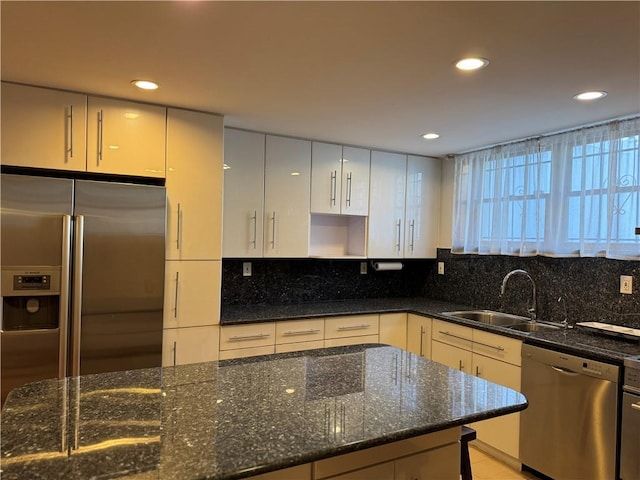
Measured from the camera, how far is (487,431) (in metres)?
3.07

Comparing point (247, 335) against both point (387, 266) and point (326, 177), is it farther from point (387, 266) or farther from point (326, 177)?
point (387, 266)

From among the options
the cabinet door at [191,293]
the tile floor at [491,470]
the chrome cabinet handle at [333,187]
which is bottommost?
the tile floor at [491,470]

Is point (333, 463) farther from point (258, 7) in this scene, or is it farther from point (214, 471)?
point (258, 7)

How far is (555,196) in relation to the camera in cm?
318

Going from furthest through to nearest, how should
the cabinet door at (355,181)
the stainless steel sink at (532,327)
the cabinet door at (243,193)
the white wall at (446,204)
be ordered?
the white wall at (446,204), the cabinet door at (355,181), the cabinet door at (243,193), the stainless steel sink at (532,327)

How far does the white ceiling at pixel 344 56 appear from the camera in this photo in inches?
62.5

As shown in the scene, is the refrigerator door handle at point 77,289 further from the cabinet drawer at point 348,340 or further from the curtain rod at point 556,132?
the curtain rod at point 556,132

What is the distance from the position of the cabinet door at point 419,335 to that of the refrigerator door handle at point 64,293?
2.42 metres

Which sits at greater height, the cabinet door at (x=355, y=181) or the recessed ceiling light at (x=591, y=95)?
the recessed ceiling light at (x=591, y=95)

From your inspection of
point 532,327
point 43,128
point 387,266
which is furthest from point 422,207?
point 43,128

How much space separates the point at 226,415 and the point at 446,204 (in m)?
3.31

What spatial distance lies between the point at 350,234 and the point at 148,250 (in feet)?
6.44

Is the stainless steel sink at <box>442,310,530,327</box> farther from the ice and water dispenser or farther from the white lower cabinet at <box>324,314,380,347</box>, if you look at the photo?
the ice and water dispenser

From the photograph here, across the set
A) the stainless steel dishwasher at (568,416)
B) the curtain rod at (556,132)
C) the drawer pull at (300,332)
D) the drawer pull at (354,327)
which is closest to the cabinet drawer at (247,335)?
the drawer pull at (300,332)
